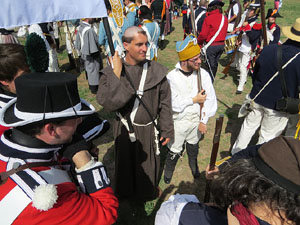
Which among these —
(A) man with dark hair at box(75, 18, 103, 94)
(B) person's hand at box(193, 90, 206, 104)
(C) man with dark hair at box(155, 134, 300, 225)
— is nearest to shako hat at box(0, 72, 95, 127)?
(C) man with dark hair at box(155, 134, 300, 225)

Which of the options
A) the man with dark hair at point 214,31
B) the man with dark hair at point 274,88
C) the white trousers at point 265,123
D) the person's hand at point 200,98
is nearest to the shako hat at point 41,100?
the person's hand at point 200,98

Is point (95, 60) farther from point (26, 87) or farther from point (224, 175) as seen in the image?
point (224, 175)

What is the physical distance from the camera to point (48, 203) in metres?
0.95

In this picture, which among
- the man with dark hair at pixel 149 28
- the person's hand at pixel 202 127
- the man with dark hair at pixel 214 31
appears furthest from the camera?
the man with dark hair at pixel 149 28

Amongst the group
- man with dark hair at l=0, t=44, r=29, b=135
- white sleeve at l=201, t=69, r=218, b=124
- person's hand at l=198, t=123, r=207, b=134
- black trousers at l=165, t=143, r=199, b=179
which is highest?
man with dark hair at l=0, t=44, r=29, b=135

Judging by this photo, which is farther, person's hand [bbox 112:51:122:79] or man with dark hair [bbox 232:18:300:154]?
man with dark hair [bbox 232:18:300:154]

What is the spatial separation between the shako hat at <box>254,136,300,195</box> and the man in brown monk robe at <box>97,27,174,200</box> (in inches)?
58.7

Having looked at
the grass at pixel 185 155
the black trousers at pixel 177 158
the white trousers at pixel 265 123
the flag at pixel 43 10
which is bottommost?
the grass at pixel 185 155

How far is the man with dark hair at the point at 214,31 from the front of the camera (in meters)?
5.60

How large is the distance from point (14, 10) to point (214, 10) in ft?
18.1

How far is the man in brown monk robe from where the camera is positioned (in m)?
2.21

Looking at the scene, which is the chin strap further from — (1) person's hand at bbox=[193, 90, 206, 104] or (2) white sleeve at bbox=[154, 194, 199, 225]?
(1) person's hand at bbox=[193, 90, 206, 104]

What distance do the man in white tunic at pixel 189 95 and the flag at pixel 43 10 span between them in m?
1.48

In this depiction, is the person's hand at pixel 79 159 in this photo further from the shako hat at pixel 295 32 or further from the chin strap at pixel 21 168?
the shako hat at pixel 295 32
